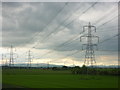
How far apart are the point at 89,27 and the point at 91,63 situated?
7.54m

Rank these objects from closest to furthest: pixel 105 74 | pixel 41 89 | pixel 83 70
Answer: pixel 41 89
pixel 105 74
pixel 83 70

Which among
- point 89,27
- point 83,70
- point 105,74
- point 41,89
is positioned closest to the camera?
point 41,89

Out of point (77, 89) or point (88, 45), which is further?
point (88, 45)

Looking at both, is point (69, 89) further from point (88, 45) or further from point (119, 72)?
point (119, 72)

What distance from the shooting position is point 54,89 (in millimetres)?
28969

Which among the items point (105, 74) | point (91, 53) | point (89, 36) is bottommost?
point (105, 74)

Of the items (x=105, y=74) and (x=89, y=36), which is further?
(x=105, y=74)

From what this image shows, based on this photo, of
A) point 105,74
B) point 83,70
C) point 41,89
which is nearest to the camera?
point 41,89

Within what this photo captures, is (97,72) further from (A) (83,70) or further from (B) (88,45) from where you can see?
(B) (88,45)

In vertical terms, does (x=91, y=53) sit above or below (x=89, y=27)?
below

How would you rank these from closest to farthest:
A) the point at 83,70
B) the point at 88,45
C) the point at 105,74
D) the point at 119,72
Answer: the point at 88,45 < the point at 119,72 < the point at 105,74 < the point at 83,70

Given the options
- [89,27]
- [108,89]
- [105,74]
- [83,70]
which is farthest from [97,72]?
[108,89]

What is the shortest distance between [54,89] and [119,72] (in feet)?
114

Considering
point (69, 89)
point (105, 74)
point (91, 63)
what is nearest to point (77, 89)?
point (69, 89)
